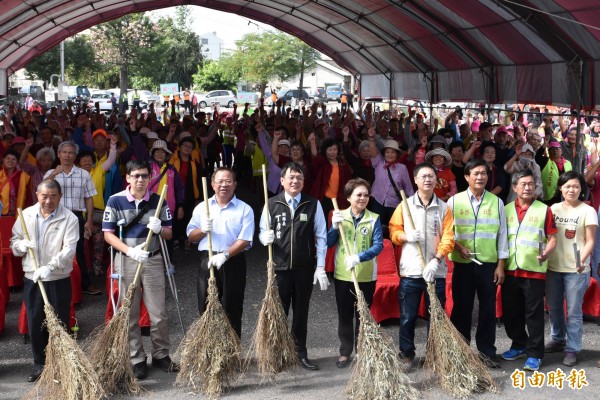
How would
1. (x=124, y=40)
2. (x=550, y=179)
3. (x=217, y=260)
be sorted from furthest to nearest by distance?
1. (x=124, y=40)
2. (x=550, y=179)
3. (x=217, y=260)

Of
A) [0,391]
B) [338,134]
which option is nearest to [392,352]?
[0,391]

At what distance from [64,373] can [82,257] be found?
335 centimetres

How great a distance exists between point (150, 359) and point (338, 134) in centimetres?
890

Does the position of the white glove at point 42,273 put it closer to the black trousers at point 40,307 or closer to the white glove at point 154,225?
the black trousers at point 40,307

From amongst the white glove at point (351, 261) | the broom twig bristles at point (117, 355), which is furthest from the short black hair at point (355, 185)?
the broom twig bristles at point (117, 355)

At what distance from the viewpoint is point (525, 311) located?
22.2ft

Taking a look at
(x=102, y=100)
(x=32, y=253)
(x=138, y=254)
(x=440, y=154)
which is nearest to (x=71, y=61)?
(x=102, y=100)

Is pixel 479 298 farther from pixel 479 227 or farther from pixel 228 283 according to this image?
pixel 228 283

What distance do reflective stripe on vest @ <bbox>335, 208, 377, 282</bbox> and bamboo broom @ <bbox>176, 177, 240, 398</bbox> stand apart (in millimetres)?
1030

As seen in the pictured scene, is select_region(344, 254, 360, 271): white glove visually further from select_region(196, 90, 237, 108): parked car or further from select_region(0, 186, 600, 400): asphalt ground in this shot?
select_region(196, 90, 237, 108): parked car

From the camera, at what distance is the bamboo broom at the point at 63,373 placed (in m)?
5.55

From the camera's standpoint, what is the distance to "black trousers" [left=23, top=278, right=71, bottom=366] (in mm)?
6211

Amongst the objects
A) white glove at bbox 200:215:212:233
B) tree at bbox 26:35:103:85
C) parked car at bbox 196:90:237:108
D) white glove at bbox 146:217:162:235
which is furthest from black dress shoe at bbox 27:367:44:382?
tree at bbox 26:35:103:85

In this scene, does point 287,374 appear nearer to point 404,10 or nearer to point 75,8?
point 404,10
